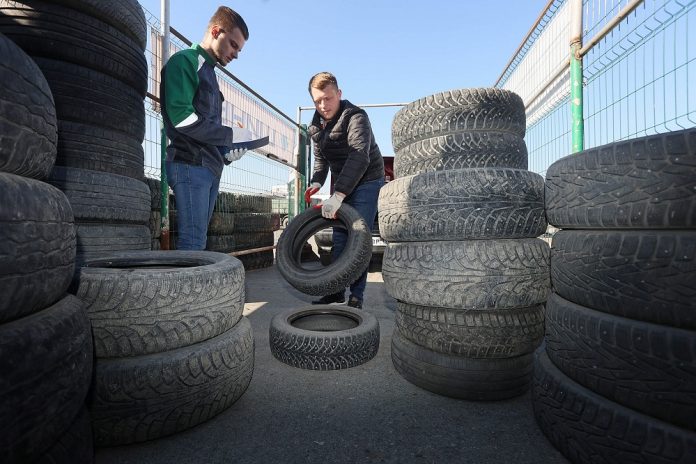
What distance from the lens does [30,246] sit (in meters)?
0.82

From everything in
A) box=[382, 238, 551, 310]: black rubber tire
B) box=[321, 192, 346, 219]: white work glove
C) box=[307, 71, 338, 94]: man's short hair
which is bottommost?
box=[382, 238, 551, 310]: black rubber tire

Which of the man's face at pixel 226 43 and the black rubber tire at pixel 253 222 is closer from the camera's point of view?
the man's face at pixel 226 43

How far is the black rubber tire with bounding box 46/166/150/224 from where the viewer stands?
218 centimetres

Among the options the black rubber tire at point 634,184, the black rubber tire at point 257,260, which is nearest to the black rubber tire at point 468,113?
the black rubber tire at point 634,184

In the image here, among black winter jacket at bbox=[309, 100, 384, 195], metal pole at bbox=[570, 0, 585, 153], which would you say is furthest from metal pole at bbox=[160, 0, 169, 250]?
metal pole at bbox=[570, 0, 585, 153]

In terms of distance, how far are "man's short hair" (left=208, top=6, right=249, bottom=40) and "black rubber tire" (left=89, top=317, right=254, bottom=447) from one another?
93.5 inches

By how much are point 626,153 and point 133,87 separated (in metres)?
3.02

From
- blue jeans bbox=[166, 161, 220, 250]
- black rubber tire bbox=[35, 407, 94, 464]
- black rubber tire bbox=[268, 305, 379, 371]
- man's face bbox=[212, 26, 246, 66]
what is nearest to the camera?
black rubber tire bbox=[35, 407, 94, 464]

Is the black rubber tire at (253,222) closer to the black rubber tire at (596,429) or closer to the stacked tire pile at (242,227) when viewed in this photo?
the stacked tire pile at (242,227)

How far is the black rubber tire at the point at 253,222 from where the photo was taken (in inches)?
220

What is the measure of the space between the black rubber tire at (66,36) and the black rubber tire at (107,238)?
3.50 feet

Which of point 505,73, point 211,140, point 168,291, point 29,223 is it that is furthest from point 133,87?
point 505,73

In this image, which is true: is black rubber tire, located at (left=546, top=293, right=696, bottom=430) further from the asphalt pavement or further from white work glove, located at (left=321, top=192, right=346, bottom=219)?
white work glove, located at (left=321, top=192, right=346, bottom=219)

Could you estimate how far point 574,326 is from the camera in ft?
3.84
